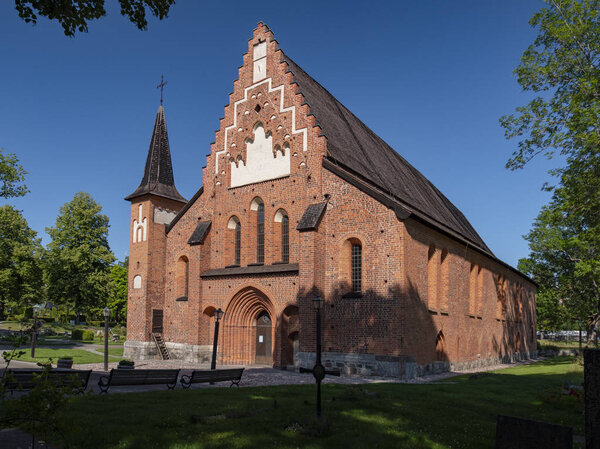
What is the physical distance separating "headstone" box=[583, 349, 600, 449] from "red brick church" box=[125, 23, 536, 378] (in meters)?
11.1

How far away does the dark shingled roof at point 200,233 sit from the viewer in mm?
24156

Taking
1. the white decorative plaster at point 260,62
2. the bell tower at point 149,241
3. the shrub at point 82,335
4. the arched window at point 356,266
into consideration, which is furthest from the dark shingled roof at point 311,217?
the shrub at point 82,335

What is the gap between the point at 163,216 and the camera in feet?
90.5

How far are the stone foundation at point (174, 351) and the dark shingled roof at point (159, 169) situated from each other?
320 inches

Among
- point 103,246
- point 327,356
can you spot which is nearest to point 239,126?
point 327,356

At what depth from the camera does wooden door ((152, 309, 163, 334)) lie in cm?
2583

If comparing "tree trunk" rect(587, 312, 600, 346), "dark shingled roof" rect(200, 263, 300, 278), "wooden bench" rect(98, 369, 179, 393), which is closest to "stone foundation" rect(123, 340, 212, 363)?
"dark shingled roof" rect(200, 263, 300, 278)

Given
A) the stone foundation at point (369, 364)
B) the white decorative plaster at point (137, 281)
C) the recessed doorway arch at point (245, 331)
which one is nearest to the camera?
the stone foundation at point (369, 364)

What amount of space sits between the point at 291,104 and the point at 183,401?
48.7 feet

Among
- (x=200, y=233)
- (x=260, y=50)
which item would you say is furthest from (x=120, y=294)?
(x=260, y=50)

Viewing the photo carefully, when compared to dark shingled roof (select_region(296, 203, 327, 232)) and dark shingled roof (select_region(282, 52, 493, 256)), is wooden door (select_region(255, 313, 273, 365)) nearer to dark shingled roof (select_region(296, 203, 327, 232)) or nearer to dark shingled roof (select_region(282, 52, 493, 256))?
dark shingled roof (select_region(296, 203, 327, 232))

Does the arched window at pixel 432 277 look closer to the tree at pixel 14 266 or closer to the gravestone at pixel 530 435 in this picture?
the gravestone at pixel 530 435

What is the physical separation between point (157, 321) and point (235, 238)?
252 inches

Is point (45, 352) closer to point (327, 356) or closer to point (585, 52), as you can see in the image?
point (327, 356)
